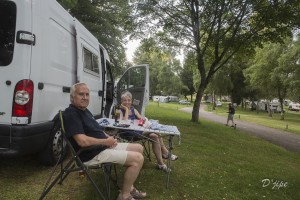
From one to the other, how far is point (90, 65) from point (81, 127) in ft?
12.3

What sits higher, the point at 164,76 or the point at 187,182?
the point at 164,76

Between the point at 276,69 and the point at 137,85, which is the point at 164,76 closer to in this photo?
the point at 276,69

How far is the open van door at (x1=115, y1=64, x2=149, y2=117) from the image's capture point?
32.6 ft

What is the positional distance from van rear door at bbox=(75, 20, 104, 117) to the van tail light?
1.71m

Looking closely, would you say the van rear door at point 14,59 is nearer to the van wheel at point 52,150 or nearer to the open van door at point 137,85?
the van wheel at point 52,150

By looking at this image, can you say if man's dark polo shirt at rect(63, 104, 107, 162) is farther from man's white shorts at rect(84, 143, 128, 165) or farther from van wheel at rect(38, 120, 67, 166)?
van wheel at rect(38, 120, 67, 166)

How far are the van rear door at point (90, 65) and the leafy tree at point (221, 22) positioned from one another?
1058 centimetres

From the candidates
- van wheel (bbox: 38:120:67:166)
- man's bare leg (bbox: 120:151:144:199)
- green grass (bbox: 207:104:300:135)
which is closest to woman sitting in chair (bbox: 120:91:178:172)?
van wheel (bbox: 38:120:67:166)

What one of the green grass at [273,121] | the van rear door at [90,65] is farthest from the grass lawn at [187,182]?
the green grass at [273,121]

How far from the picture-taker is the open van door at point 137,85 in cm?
994

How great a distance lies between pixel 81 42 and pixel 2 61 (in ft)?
6.93

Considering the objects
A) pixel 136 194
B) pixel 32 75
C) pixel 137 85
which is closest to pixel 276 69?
pixel 137 85

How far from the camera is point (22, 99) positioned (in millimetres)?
4469

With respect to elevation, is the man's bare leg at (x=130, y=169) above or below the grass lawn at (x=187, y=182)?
above
